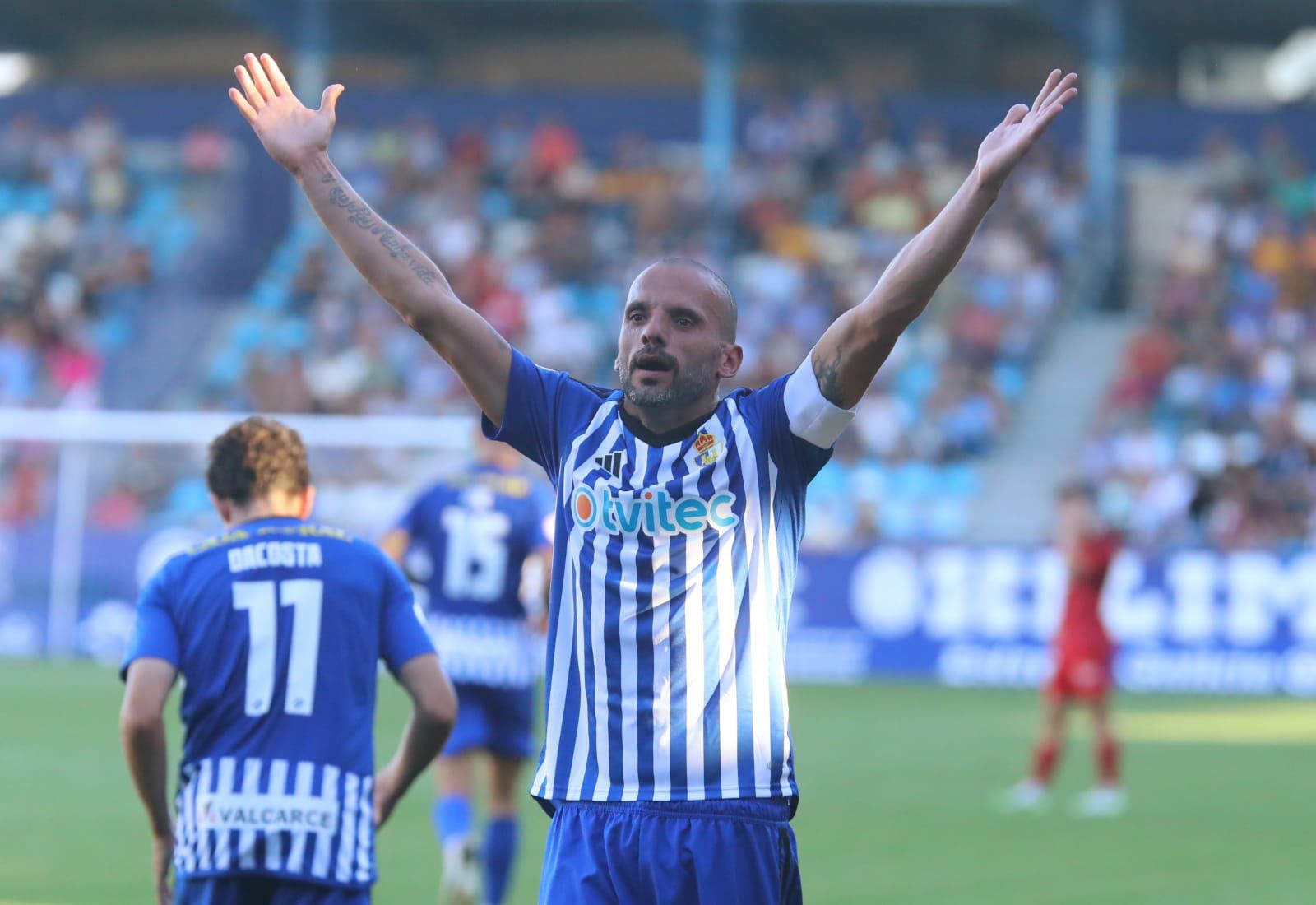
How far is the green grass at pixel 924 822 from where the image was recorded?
9859 mm

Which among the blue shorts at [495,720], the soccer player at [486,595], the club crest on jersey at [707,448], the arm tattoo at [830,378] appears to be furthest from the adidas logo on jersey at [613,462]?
the blue shorts at [495,720]

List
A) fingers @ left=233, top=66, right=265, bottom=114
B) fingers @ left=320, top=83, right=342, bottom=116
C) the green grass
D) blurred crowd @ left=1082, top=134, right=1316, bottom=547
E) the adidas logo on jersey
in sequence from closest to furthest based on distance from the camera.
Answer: the adidas logo on jersey → fingers @ left=320, top=83, right=342, bottom=116 → fingers @ left=233, top=66, right=265, bottom=114 → the green grass → blurred crowd @ left=1082, top=134, right=1316, bottom=547

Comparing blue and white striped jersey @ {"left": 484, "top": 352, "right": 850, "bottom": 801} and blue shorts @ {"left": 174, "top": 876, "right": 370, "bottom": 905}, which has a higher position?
blue and white striped jersey @ {"left": 484, "top": 352, "right": 850, "bottom": 801}

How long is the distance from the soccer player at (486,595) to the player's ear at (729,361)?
14.4 feet

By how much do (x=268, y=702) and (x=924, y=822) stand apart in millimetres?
7495

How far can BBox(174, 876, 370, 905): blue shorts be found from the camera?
520cm

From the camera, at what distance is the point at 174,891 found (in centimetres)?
538

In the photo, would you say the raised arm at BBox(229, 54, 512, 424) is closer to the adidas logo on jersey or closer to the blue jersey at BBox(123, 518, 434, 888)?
the adidas logo on jersey

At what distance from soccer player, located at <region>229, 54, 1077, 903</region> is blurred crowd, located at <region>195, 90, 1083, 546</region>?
18.8m

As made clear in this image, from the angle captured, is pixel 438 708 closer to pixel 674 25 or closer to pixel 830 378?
pixel 830 378

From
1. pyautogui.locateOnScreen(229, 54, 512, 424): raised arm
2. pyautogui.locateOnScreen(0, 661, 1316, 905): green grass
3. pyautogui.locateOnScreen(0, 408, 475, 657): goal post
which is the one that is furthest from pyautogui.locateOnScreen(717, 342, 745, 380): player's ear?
pyautogui.locateOnScreen(0, 408, 475, 657): goal post

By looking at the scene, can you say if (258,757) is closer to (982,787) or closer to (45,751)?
(982,787)

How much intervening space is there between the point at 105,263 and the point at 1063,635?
64.0ft

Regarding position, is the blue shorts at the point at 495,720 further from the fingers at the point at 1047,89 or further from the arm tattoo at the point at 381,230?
the fingers at the point at 1047,89
